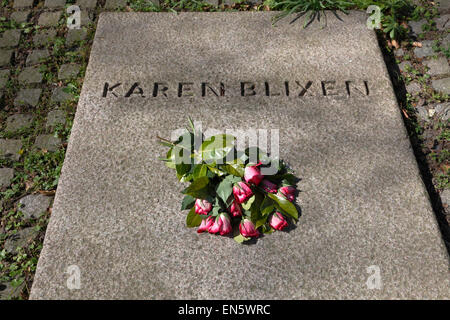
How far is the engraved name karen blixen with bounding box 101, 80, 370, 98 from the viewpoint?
103 inches

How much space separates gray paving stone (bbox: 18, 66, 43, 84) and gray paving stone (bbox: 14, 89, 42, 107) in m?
0.10

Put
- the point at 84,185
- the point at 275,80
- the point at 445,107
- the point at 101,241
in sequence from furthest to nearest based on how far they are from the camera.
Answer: the point at 445,107 → the point at 275,80 → the point at 84,185 → the point at 101,241

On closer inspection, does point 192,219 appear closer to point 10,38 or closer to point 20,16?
point 10,38

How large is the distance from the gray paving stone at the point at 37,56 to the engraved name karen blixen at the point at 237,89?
0.93m

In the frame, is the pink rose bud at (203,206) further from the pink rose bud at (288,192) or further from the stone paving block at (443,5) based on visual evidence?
the stone paving block at (443,5)

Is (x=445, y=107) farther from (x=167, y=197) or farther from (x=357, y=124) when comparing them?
(x=167, y=197)

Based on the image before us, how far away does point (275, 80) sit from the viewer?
8.84ft

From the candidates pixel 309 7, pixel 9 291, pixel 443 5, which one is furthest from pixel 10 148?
pixel 443 5

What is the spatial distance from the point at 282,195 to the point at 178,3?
2066mm

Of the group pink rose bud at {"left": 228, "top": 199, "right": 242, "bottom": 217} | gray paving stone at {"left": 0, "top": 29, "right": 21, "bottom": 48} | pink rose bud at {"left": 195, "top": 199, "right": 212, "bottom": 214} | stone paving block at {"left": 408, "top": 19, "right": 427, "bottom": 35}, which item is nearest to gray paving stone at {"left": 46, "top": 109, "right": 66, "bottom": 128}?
gray paving stone at {"left": 0, "top": 29, "right": 21, "bottom": 48}

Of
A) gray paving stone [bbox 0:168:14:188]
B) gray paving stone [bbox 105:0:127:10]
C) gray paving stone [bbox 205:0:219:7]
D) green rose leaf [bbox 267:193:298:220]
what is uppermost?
gray paving stone [bbox 105:0:127:10]

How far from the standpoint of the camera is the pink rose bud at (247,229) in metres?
2.03

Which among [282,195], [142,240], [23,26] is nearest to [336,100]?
[282,195]

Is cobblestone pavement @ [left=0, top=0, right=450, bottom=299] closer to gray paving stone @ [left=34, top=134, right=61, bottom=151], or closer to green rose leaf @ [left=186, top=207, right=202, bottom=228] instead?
gray paving stone @ [left=34, top=134, right=61, bottom=151]
